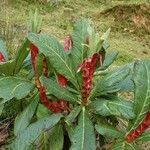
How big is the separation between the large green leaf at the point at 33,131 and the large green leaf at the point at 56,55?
28 cm

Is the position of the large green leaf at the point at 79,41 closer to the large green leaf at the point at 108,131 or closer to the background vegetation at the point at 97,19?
the large green leaf at the point at 108,131

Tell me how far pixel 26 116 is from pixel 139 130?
74 centimetres

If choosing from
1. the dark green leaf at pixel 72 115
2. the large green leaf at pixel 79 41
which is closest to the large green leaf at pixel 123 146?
the dark green leaf at pixel 72 115

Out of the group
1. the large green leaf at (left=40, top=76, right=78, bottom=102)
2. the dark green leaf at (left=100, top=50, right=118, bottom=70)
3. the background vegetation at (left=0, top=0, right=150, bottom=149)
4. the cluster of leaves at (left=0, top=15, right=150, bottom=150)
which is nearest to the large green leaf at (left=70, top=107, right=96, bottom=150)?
the cluster of leaves at (left=0, top=15, right=150, bottom=150)

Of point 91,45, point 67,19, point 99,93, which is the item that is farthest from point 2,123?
point 67,19

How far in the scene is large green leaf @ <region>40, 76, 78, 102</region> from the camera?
10.1ft

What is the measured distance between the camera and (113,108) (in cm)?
307

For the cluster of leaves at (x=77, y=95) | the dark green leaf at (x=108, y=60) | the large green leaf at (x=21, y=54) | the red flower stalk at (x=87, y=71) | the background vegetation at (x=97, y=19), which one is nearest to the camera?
the red flower stalk at (x=87, y=71)

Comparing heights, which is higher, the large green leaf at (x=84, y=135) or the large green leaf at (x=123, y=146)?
the large green leaf at (x=84, y=135)

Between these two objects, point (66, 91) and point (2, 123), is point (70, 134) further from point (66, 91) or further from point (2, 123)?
point (2, 123)

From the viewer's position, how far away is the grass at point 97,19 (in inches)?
254

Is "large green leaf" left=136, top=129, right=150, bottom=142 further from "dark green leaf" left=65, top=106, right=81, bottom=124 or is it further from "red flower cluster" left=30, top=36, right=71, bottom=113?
"red flower cluster" left=30, top=36, right=71, bottom=113

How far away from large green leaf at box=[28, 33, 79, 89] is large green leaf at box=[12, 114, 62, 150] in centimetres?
28

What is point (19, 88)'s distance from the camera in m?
3.26
